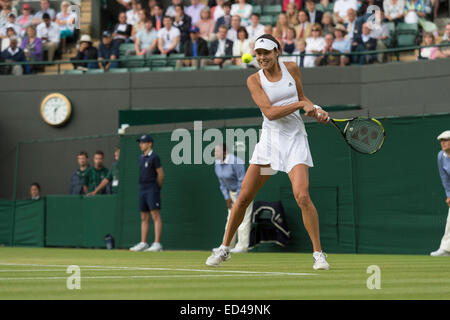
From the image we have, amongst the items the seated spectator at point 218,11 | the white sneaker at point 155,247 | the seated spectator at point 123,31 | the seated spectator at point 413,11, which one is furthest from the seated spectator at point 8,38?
the seated spectator at point 413,11

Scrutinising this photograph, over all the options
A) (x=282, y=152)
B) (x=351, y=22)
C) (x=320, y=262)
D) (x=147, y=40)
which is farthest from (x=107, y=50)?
(x=320, y=262)

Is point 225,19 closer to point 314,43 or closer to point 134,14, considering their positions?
point 314,43

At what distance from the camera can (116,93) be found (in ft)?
64.6

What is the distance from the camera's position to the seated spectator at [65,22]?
21.7 m

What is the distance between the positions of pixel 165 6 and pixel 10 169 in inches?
245

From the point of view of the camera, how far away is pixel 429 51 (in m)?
16.9

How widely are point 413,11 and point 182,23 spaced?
214 inches

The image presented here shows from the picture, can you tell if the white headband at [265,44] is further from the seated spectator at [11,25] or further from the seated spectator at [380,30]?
the seated spectator at [11,25]

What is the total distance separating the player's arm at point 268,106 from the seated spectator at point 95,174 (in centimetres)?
895

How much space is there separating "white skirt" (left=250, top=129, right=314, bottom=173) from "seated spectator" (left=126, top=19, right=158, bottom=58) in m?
12.3

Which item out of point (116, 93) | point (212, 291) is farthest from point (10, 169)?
point (212, 291)

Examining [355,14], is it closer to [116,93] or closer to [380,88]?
[380,88]

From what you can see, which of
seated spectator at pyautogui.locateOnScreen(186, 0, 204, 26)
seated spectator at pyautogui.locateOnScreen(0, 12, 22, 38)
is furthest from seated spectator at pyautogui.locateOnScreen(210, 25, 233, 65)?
seated spectator at pyautogui.locateOnScreen(0, 12, 22, 38)

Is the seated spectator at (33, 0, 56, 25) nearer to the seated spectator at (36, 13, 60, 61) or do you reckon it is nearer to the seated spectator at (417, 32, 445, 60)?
the seated spectator at (36, 13, 60, 61)
